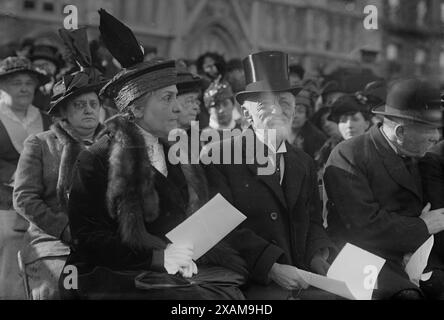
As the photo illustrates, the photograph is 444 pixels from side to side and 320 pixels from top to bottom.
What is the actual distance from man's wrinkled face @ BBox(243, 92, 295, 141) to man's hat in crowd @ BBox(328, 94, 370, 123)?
2.88 feet

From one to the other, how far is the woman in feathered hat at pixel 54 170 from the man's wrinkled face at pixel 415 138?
1550 mm

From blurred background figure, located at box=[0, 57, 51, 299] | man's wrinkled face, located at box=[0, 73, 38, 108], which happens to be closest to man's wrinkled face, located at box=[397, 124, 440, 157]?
blurred background figure, located at box=[0, 57, 51, 299]

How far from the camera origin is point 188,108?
386 centimetres

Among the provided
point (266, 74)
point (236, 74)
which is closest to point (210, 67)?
point (236, 74)

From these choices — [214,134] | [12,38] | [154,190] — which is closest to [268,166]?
[214,134]

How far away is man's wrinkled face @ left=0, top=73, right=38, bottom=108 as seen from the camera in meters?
3.72

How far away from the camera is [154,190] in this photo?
3295mm

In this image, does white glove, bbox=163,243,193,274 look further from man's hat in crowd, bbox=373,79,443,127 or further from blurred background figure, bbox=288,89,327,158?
man's hat in crowd, bbox=373,79,443,127

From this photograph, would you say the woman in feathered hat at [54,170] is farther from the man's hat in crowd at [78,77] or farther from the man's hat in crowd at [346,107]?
the man's hat in crowd at [346,107]

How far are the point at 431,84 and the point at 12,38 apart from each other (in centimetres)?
209

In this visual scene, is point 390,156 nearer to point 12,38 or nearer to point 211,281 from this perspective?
point 211,281

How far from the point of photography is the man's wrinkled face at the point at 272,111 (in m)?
3.53

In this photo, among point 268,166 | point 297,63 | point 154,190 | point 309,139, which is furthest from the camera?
point 309,139

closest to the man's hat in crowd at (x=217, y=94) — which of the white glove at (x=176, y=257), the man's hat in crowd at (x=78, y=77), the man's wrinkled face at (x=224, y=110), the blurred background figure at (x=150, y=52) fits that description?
the man's wrinkled face at (x=224, y=110)
